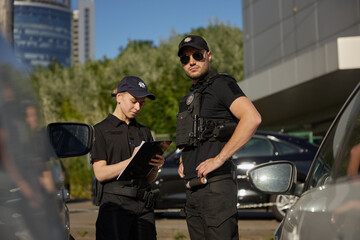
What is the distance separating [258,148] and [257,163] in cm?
34

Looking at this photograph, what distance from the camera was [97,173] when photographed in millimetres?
3770

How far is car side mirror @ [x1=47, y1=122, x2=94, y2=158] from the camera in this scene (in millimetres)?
2709

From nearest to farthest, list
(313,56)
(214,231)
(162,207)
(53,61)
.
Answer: (214,231), (162,207), (313,56), (53,61)

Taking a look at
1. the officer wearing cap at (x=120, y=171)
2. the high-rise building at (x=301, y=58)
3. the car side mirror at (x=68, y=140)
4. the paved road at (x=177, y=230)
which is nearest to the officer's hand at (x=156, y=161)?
the officer wearing cap at (x=120, y=171)

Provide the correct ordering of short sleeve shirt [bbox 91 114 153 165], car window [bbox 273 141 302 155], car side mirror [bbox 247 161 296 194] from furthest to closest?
car window [bbox 273 141 302 155] → short sleeve shirt [bbox 91 114 153 165] → car side mirror [bbox 247 161 296 194]

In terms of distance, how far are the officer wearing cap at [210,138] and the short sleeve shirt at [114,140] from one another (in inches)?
17.0

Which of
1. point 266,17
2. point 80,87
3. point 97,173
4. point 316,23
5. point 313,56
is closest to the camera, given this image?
point 97,173

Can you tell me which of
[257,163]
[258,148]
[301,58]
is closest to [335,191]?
[257,163]

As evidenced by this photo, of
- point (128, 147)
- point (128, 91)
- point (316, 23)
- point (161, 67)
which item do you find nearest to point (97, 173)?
point (128, 147)

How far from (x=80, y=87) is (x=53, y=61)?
44.3 ft

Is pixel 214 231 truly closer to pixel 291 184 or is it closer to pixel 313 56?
pixel 291 184

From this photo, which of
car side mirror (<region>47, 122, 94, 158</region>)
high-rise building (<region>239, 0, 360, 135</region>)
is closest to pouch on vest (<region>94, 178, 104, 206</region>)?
car side mirror (<region>47, 122, 94, 158</region>)

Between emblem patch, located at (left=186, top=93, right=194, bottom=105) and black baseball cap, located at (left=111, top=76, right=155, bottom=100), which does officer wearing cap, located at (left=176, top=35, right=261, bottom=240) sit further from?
black baseball cap, located at (left=111, top=76, right=155, bottom=100)

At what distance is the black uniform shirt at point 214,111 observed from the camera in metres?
3.44
